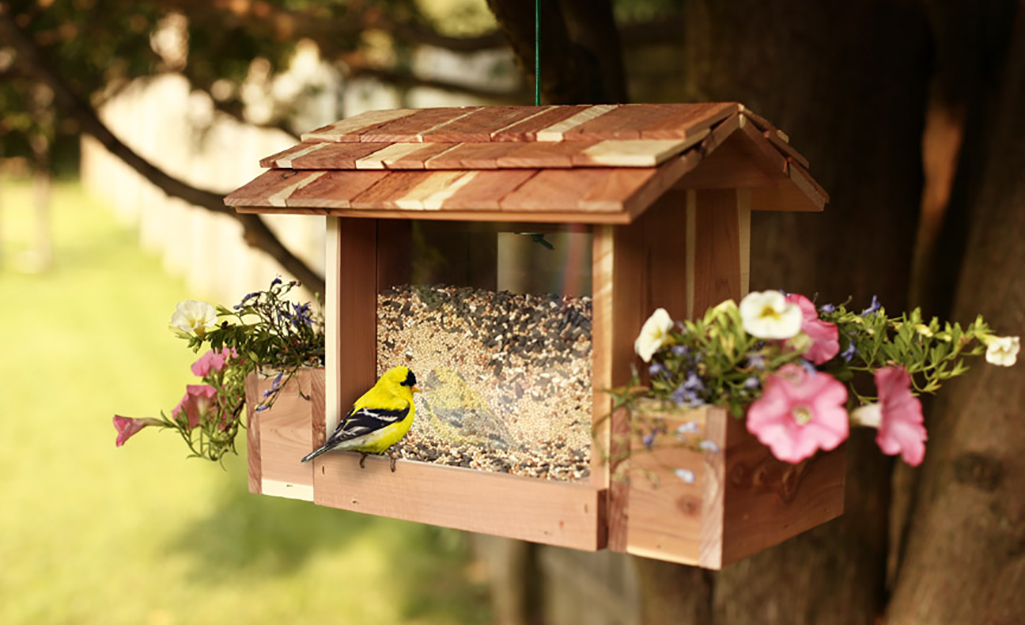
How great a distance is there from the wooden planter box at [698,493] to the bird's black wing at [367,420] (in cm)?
38

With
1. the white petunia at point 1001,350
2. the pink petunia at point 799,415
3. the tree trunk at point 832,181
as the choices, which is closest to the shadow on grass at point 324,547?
the tree trunk at point 832,181

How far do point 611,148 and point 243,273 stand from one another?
776 centimetres

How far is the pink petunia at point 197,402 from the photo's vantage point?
2.06 metres

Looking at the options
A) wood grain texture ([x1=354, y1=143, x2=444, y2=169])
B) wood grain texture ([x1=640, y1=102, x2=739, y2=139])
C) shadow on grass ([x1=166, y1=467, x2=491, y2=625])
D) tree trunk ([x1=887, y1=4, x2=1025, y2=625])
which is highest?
wood grain texture ([x1=640, y1=102, x2=739, y2=139])

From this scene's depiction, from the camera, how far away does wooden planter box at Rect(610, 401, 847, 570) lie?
1.50 metres

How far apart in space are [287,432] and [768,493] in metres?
0.84

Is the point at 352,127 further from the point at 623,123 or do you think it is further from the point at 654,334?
the point at 654,334

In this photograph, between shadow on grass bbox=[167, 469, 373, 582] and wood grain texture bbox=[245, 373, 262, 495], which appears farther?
shadow on grass bbox=[167, 469, 373, 582]

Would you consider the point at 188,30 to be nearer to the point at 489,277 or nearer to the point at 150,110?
the point at 489,277

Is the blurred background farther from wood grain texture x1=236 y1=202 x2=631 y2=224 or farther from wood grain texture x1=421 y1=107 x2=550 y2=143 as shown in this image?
wood grain texture x1=236 y1=202 x2=631 y2=224

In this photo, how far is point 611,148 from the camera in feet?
4.95

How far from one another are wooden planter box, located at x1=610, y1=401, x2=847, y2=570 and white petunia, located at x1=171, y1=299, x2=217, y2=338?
0.81 meters

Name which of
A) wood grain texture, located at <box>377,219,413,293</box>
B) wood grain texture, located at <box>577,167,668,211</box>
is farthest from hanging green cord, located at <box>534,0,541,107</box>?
wood grain texture, located at <box>577,167,668,211</box>

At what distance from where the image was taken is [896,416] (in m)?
1.51
